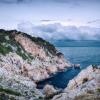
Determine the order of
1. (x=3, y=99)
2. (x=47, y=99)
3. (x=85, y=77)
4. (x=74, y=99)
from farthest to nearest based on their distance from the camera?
(x=3, y=99) < (x=85, y=77) < (x=47, y=99) < (x=74, y=99)

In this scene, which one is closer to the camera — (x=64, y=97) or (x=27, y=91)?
(x=64, y=97)

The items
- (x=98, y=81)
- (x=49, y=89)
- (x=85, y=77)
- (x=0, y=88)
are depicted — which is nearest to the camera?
(x=98, y=81)

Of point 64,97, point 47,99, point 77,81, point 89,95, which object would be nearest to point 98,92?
point 89,95

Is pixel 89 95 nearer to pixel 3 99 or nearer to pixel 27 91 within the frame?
pixel 3 99

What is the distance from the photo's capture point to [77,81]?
8906 centimetres

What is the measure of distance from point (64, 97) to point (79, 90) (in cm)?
360

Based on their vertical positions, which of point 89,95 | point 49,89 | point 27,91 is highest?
point 89,95

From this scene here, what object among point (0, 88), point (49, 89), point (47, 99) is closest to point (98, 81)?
point (47, 99)

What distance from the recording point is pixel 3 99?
14812 cm

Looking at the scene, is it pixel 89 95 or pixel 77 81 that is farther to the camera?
pixel 77 81

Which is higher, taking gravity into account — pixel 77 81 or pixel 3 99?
pixel 77 81

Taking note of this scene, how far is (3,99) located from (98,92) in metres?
88.2

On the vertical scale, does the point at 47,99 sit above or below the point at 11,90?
above

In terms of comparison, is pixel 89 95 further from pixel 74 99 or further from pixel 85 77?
pixel 85 77
